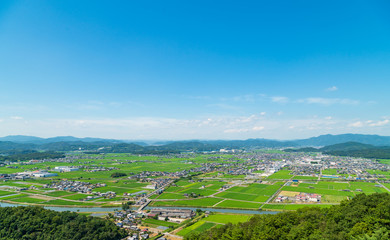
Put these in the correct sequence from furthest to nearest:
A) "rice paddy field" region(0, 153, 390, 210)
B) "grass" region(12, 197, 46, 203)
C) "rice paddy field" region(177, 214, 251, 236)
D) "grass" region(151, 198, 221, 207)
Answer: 1. "grass" region(12, 197, 46, 203)
2. "rice paddy field" region(0, 153, 390, 210)
3. "grass" region(151, 198, 221, 207)
4. "rice paddy field" region(177, 214, 251, 236)

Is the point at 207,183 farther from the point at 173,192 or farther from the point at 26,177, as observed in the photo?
the point at 26,177

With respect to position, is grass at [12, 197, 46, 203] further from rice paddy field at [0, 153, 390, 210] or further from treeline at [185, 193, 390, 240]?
treeline at [185, 193, 390, 240]

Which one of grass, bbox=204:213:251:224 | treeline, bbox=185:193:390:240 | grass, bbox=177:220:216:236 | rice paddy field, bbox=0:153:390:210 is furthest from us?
rice paddy field, bbox=0:153:390:210

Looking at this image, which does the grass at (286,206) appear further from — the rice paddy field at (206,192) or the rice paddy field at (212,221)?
the rice paddy field at (212,221)

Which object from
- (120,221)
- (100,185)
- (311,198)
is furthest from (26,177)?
(311,198)

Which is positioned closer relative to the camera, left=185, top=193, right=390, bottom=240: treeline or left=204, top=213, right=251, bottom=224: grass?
left=185, top=193, right=390, bottom=240: treeline

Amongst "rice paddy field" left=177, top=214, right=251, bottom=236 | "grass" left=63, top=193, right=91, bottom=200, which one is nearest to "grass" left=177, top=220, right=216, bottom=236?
"rice paddy field" left=177, top=214, right=251, bottom=236

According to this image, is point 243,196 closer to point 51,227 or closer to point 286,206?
point 286,206
